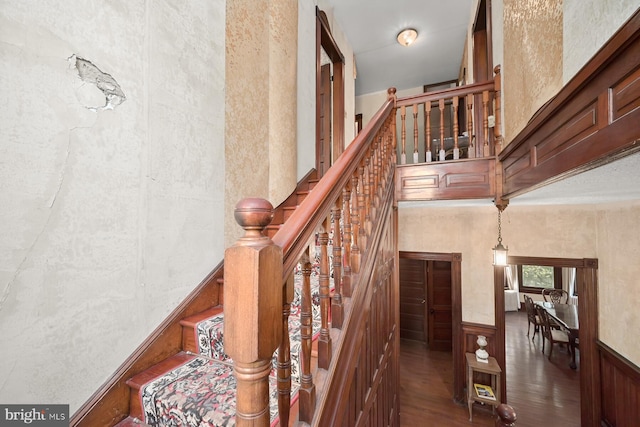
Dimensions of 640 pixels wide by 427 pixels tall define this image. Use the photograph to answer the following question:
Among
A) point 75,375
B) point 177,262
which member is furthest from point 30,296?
point 177,262

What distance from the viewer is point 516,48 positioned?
188 centimetres

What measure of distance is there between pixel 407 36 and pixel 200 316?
456 cm

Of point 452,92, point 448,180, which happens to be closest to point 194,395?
point 448,180

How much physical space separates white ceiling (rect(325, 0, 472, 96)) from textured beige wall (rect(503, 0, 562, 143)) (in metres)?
1.86

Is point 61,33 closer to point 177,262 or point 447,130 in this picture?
point 177,262

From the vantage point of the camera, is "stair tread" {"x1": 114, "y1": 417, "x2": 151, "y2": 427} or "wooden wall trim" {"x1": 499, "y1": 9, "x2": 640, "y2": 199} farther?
"stair tread" {"x1": 114, "y1": 417, "x2": 151, "y2": 427}

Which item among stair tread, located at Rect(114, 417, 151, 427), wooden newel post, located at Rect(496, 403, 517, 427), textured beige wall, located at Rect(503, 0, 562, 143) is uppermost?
textured beige wall, located at Rect(503, 0, 562, 143)

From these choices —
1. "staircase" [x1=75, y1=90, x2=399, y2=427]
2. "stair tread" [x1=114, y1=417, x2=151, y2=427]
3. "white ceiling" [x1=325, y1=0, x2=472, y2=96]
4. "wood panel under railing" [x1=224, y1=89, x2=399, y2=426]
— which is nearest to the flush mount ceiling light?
"white ceiling" [x1=325, y1=0, x2=472, y2=96]

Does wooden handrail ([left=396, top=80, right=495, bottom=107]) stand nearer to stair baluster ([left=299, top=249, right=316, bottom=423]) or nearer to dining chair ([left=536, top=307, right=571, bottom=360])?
stair baluster ([left=299, top=249, right=316, bottom=423])

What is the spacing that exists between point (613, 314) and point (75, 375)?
4.39 m

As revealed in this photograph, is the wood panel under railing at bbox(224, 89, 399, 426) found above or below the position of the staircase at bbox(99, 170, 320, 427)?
above

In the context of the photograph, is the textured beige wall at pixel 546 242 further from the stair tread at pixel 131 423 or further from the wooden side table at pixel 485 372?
the stair tread at pixel 131 423

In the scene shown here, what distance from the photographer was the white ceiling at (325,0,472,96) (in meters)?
3.57

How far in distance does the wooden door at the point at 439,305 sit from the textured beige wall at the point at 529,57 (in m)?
4.07
